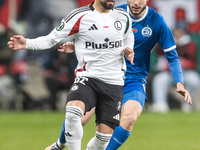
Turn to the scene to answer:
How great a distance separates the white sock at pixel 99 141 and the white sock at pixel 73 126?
475 mm

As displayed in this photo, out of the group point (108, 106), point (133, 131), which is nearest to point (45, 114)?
point (133, 131)

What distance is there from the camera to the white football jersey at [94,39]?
6145 mm

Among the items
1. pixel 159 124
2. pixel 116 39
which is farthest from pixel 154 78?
pixel 116 39

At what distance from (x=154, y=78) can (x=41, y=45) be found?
9.04 metres

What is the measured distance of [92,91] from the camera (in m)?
6.21

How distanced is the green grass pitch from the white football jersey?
278 centimetres

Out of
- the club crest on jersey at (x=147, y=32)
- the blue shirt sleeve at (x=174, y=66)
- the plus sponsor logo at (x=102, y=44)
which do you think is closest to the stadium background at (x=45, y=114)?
the blue shirt sleeve at (x=174, y=66)

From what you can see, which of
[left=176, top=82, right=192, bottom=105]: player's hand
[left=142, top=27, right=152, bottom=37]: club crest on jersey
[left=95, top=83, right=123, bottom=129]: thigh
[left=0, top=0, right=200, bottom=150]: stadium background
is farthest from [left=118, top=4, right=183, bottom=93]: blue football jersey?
[left=0, top=0, right=200, bottom=150]: stadium background

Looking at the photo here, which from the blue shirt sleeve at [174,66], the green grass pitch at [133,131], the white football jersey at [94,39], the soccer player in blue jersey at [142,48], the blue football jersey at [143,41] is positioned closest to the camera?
the white football jersey at [94,39]

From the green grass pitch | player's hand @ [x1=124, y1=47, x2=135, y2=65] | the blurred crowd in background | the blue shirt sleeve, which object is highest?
player's hand @ [x1=124, y1=47, x2=135, y2=65]

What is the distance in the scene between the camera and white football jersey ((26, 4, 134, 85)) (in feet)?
20.2

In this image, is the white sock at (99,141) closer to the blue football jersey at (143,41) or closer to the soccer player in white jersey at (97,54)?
the soccer player in white jersey at (97,54)

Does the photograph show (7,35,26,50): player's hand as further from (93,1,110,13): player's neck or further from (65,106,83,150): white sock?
(93,1,110,13): player's neck

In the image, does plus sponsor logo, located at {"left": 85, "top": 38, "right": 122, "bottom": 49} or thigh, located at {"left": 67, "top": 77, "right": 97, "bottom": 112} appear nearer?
thigh, located at {"left": 67, "top": 77, "right": 97, "bottom": 112}
